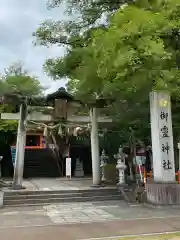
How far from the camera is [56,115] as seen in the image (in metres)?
15.8

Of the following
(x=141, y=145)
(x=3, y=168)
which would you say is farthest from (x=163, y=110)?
(x=3, y=168)

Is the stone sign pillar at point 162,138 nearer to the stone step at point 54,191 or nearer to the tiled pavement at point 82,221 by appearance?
the tiled pavement at point 82,221

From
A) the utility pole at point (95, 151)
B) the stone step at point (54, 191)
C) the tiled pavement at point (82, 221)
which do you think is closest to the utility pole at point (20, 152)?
the stone step at point (54, 191)

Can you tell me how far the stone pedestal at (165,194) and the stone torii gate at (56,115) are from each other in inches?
172

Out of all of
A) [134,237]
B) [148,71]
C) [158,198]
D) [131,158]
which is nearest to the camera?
[134,237]

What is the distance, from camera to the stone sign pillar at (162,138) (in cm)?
1191

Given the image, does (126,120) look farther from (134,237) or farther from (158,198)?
(134,237)

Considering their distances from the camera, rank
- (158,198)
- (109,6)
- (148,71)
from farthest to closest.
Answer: (109,6) → (158,198) → (148,71)

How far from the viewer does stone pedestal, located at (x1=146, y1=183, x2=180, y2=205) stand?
11586 millimetres

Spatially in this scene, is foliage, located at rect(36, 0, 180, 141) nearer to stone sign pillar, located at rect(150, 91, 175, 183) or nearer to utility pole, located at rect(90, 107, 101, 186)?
stone sign pillar, located at rect(150, 91, 175, 183)

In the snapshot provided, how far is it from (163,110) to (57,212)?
17.0ft

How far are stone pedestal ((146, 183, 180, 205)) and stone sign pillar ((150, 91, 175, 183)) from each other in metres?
0.28

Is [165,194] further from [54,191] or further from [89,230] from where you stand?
[54,191]

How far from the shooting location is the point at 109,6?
14.0 metres
